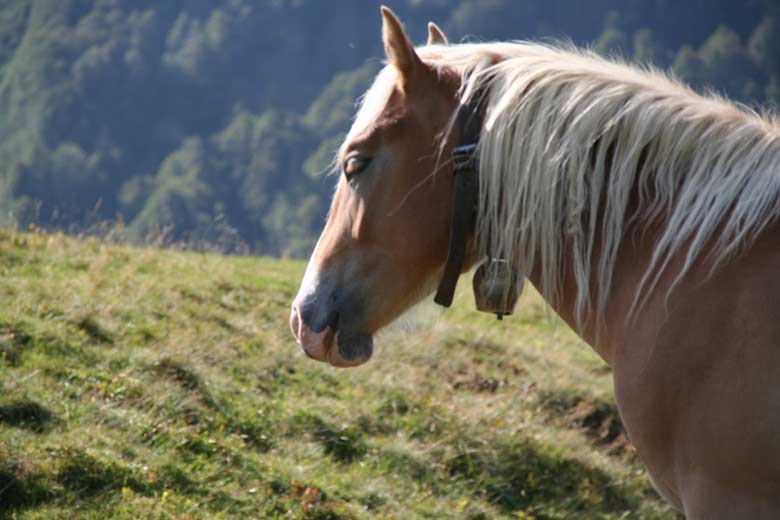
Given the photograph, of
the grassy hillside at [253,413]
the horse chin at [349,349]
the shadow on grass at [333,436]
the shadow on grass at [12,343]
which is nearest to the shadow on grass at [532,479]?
the grassy hillside at [253,413]

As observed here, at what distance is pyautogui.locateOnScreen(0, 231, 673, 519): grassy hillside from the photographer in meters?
5.09

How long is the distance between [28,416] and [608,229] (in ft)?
12.3

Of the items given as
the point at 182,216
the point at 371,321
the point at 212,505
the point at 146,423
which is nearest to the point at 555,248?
the point at 371,321

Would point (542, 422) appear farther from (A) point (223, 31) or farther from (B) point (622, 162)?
(A) point (223, 31)

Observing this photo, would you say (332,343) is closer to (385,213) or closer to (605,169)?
(385,213)

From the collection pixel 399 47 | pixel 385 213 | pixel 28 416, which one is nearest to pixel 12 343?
pixel 28 416

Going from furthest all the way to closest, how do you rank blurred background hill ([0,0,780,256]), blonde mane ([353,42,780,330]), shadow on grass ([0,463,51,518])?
blurred background hill ([0,0,780,256]), shadow on grass ([0,463,51,518]), blonde mane ([353,42,780,330])

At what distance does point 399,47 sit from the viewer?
3.08 metres

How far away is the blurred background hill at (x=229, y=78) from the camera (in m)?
86.4

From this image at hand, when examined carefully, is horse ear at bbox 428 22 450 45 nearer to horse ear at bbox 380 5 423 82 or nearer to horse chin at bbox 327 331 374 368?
horse ear at bbox 380 5 423 82

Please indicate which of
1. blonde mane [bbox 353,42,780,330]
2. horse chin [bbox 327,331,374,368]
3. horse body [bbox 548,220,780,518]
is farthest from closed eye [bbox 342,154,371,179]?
horse body [bbox 548,220,780,518]

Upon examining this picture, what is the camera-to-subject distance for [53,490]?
4.67 m

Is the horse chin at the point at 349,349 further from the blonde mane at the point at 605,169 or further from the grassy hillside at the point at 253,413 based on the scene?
the blonde mane at the point at 605,169

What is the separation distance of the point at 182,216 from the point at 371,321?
83.4 metres
